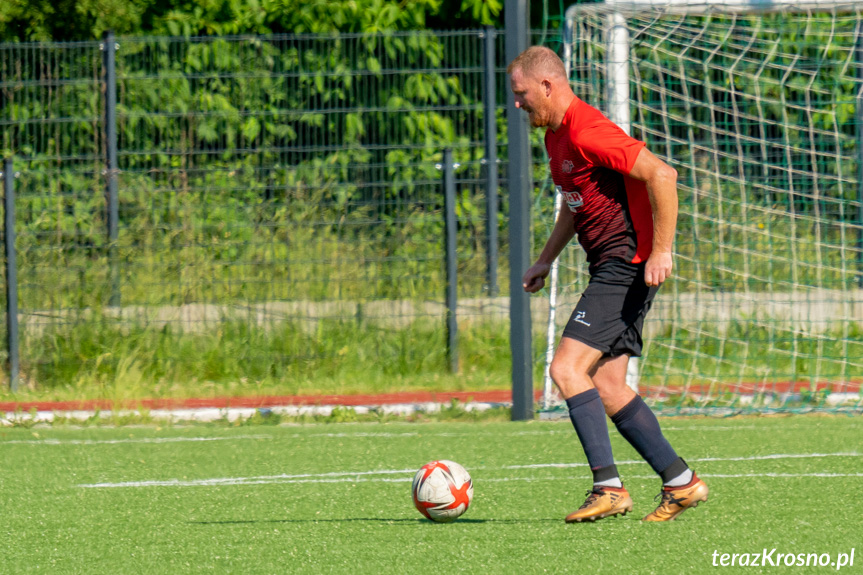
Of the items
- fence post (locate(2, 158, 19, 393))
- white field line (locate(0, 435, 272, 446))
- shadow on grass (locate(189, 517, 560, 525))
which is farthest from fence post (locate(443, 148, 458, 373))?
shadow on grass (locate(189, 517, 560, 525))

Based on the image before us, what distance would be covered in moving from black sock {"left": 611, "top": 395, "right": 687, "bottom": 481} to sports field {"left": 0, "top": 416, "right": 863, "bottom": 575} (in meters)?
0.22

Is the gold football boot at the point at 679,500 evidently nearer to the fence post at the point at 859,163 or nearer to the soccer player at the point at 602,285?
the soccer player at the point at 602,285

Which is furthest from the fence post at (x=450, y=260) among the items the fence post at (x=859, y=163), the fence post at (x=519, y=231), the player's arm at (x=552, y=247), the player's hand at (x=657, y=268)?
the player's hand at (x=657, y=268)

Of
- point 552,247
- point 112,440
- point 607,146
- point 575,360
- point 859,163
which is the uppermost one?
point 859,163

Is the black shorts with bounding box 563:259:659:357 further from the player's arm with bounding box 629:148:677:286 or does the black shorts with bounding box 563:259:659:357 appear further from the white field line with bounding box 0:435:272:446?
the white field line with bounding box 0:435:272:446

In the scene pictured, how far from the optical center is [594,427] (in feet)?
15.0

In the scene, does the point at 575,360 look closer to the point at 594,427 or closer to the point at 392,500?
the point at 594,427

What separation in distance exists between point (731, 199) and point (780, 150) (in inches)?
28.0

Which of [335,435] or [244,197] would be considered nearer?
[335,435]

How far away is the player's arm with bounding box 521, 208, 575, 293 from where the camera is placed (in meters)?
5.00

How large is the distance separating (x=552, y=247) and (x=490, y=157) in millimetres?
4892

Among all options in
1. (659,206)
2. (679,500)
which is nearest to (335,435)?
(679,500)

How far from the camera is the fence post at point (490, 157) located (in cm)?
979

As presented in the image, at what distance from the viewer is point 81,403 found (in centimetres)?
866
